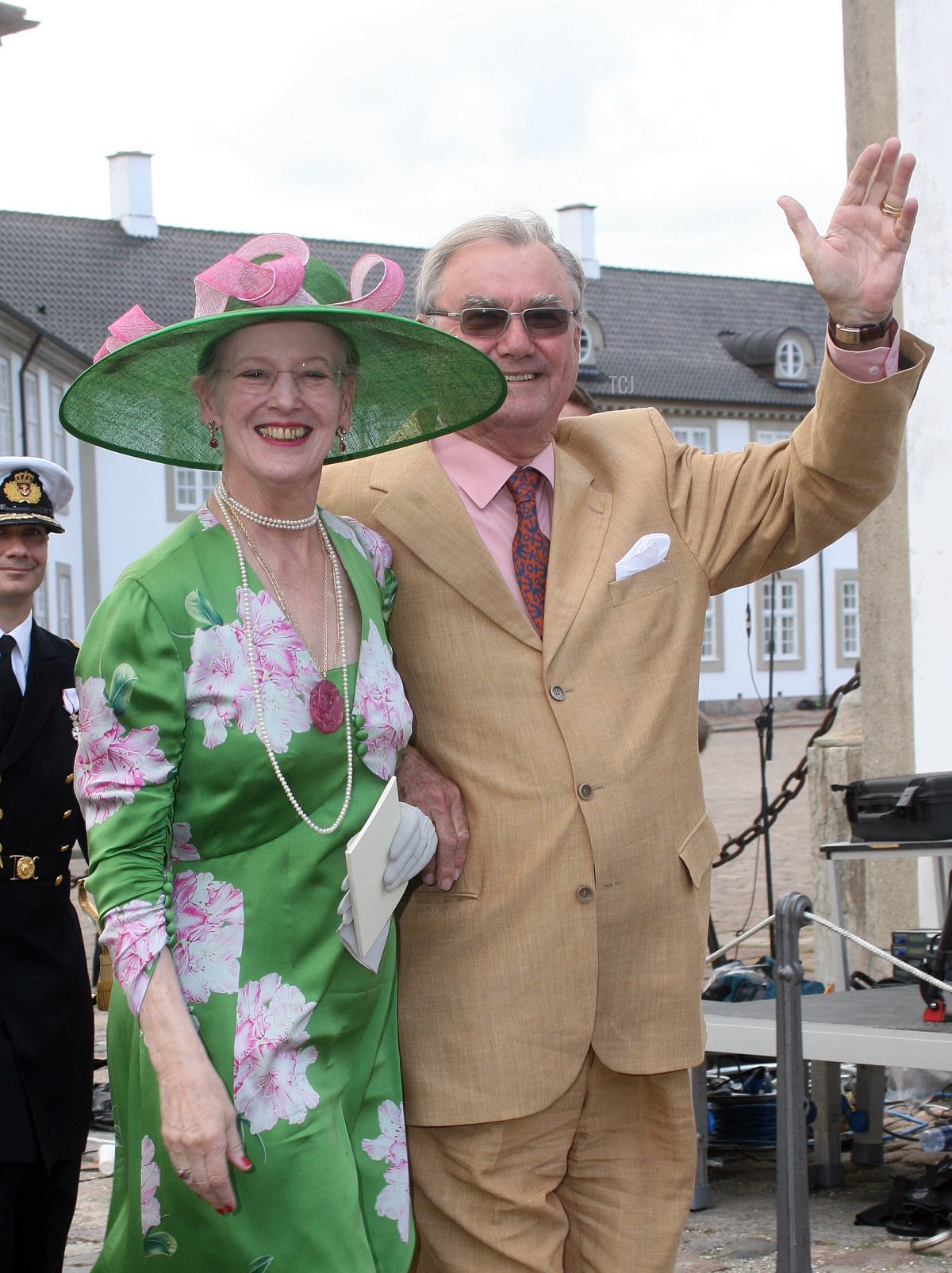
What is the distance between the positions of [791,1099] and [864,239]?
6.86 feet

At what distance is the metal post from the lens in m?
3.99

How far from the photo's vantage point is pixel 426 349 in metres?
2.86

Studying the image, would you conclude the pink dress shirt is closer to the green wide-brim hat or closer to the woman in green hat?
the green wide-brim hat

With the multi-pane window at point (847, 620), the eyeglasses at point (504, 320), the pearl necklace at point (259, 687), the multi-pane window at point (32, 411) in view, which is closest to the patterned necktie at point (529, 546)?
the eyeglasses at point (504, 320)

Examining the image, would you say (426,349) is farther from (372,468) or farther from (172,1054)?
(172,1054)

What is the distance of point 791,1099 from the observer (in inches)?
157

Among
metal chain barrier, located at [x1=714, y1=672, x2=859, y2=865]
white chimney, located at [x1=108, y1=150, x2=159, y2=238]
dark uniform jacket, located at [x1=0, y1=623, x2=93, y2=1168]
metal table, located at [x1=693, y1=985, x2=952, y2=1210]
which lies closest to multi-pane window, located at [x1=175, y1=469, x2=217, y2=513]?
white chimney, located at [x1=108, y1=150, x2=159, y2=238]

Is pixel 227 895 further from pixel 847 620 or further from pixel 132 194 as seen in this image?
pixel 847 620

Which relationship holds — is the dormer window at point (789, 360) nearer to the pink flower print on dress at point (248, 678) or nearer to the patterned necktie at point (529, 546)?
the patterned necktie at point (529, 546)

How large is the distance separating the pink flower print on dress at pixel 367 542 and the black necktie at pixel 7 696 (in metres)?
1.53

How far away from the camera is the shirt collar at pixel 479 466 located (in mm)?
3090

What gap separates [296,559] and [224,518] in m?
0.13

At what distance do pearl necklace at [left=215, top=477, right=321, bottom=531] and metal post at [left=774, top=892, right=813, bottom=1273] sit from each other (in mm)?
1817

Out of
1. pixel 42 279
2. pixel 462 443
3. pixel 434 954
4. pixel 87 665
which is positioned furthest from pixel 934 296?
pixel 42 279
